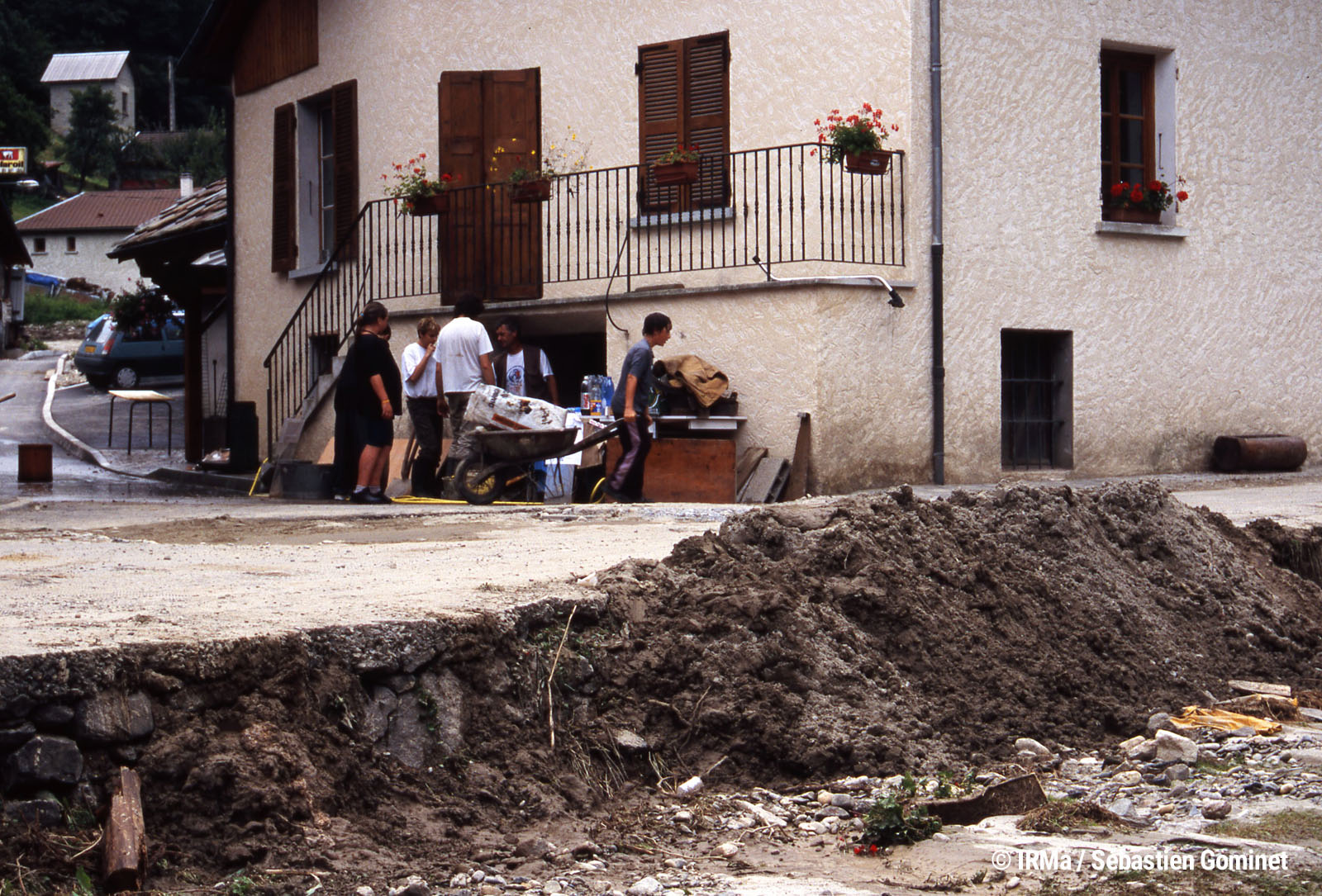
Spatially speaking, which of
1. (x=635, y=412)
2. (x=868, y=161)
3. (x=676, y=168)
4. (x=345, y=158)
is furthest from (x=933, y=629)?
(x=345, y=158)

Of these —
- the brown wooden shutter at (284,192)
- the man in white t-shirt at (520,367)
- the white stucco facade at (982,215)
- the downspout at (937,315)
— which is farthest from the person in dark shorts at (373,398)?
the brown wooden shutter at (284,192)

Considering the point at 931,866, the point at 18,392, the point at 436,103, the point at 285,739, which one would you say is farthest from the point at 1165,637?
the point at 18,392

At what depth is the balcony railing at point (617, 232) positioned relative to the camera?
1213cm

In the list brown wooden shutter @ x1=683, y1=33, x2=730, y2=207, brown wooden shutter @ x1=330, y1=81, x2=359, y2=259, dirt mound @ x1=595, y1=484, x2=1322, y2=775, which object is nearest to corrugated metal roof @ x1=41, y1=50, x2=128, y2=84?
brown wooden shutter @ x1=330, y1=81, x2=359, y2=259

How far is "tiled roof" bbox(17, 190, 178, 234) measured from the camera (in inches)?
2594

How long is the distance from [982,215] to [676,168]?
2600 mm

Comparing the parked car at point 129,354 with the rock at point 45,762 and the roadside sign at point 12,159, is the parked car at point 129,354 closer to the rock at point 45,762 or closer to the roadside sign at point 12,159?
the rock at point 45,762

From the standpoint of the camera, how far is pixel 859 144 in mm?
11539

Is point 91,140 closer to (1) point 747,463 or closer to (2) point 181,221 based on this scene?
(2) point 181,221

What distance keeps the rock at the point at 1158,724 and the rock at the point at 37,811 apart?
356cm

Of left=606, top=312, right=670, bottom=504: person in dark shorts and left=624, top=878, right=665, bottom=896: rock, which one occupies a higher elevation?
left=606, top=312, right=670, bottom=504: person in dark shorts

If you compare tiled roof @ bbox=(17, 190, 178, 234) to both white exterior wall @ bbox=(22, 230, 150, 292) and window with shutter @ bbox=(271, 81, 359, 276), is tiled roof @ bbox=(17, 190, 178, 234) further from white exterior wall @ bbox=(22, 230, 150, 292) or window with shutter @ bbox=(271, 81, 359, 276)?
window with shutter @ bbox=(271, 81, 359, 276)

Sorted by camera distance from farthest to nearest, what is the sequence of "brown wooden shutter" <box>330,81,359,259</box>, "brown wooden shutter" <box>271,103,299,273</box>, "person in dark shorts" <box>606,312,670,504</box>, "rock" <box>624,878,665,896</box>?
"brown wooden shutter" <box>271,103,299,273</box> → "brown wooden shutter" <box>330,81,359,259</box> → "person in dark shorts" <box>606,312,670,504</box> → "rock" <box>624,878,665,896</box>

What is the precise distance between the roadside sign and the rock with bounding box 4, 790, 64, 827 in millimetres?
67274
